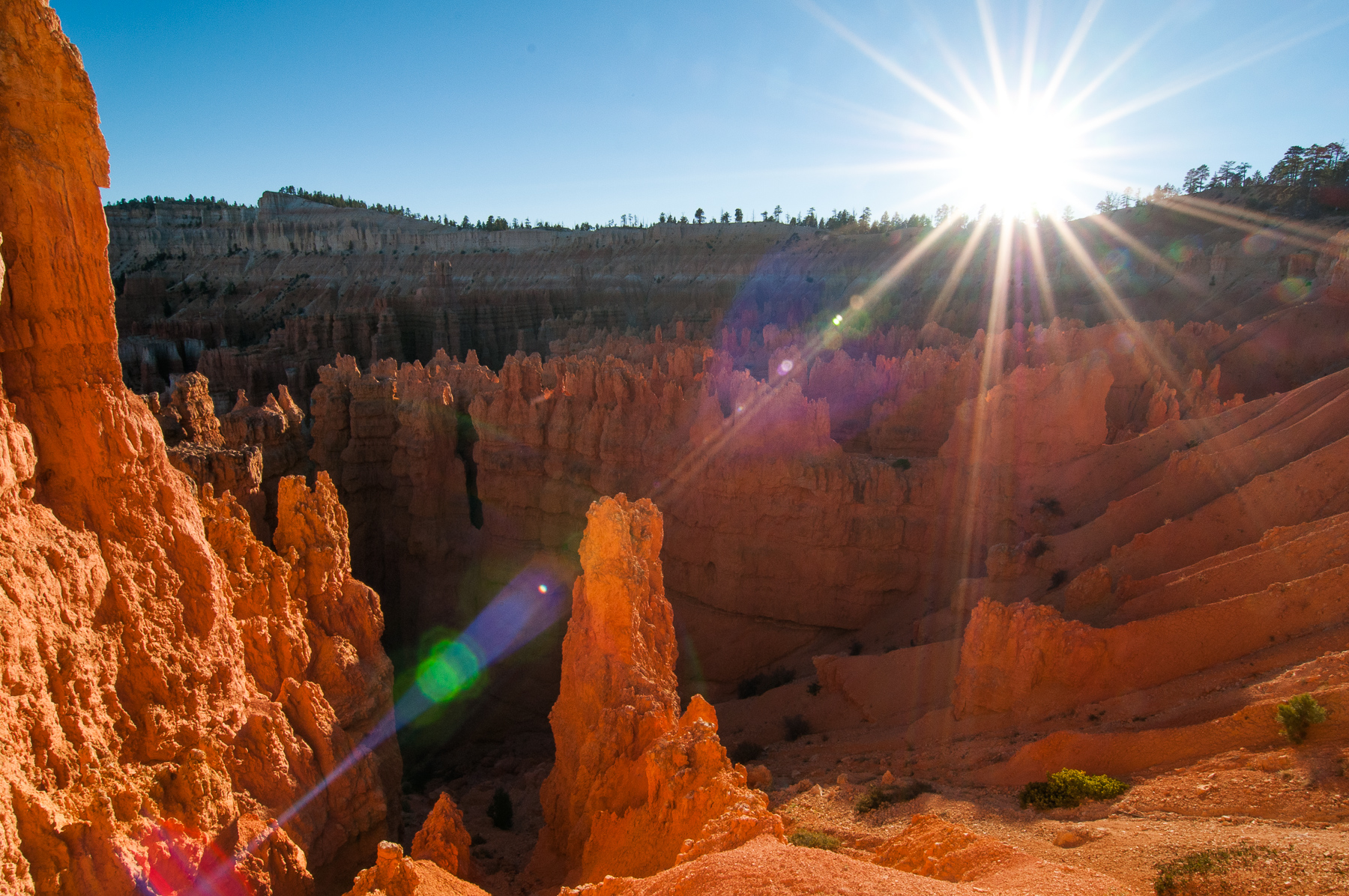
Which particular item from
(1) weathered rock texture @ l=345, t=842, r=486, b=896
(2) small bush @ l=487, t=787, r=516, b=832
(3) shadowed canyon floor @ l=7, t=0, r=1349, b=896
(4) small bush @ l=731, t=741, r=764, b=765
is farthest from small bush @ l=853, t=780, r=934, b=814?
(2) small bush @ l=487, t=787, r=516, b=832

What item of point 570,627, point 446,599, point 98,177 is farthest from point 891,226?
point 98,177

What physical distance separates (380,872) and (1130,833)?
6744 millimetres

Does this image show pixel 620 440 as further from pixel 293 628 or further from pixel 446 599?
pixel 293 628

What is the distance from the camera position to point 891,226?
2559 inches

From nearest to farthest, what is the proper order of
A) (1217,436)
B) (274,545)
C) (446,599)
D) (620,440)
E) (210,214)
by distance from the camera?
(274,545)
(1217,436)
(620,440)
(446,599)
(210,214)

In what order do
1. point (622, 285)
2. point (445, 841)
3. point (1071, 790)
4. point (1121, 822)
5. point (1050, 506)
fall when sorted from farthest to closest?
1. point (622, 285)
2. point (1050, 506)
3. point (1071, 790)
4. point (445, 841)
5. point (1121, 822)

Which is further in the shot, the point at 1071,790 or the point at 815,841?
the point at 1071,790

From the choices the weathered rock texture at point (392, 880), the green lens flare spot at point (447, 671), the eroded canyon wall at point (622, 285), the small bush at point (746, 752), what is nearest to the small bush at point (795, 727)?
the small bush at point (746, 752)

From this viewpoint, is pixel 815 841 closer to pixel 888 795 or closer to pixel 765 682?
pixel 888 795

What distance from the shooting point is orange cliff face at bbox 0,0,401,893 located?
5.21 meters

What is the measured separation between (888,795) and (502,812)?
594cm

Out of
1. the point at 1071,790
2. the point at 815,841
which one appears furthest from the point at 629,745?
the point at 1071,790

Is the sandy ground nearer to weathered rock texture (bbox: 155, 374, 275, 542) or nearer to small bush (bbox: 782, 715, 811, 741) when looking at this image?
small bush (bbox: 782, 715, 811, 741)

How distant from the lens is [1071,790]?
846 centimetres
